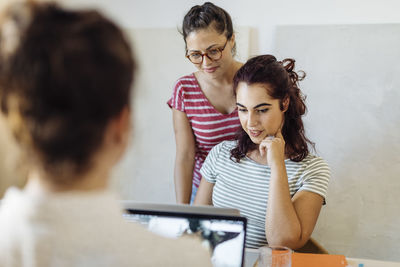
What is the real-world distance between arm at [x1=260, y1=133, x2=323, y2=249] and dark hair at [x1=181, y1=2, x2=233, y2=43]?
531 mm

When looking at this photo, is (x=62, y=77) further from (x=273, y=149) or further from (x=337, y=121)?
(x=337, y=121)

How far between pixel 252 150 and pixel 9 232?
123cm

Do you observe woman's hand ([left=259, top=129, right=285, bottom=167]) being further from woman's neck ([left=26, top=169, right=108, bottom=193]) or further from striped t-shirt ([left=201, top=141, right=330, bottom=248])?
woman's neck ([left=26, top=169, right=108, bottom=193])

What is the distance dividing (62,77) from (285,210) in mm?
1054

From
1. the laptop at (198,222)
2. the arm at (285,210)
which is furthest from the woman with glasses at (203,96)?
the laptop at (198,222)

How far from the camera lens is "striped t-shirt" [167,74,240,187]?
1.82 m

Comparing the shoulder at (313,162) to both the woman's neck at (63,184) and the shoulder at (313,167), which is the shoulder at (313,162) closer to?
the shoulder at (313,167)

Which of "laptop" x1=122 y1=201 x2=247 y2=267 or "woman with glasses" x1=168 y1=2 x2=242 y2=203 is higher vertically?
"woman with glasses" x1=168 y1=2 x2=242 y2=203

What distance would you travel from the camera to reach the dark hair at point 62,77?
0.47m

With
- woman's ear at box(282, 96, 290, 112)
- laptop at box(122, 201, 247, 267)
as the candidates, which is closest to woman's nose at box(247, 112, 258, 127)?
woman's ear at box(282, 96, 290, 112)

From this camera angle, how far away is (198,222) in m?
0.87

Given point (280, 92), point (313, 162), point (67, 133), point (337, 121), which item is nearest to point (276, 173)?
point (313, 162)

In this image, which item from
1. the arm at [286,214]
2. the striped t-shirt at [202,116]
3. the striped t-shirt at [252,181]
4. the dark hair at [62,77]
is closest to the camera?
the dark hair at [62,77]

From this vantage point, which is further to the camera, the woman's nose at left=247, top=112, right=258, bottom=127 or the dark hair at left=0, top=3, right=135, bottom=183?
the woman's nose at left=247, top=112, right=258, bottom=127
